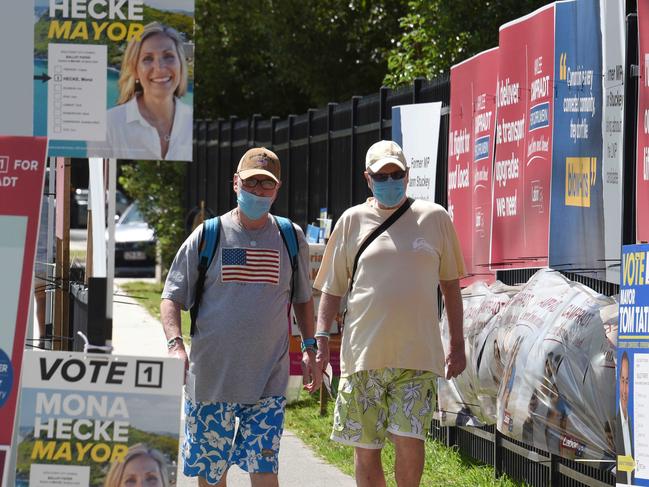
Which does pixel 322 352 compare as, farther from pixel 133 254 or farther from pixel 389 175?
pixel 133 254

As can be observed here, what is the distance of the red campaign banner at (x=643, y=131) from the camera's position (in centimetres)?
582

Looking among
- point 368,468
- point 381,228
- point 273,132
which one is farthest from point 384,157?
point 273,132

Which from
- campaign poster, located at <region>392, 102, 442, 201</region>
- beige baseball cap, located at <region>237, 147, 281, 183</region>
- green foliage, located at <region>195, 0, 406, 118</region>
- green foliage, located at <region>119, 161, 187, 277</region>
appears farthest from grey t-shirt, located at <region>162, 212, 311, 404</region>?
green foliage, located at <region>119, 161, 187, 277</region>

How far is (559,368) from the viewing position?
620 centimetres

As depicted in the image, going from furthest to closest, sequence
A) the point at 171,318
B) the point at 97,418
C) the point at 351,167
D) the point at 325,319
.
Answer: the point at 351,167 → the point at 325,319 → the point at 171,318 → the point at 97,418

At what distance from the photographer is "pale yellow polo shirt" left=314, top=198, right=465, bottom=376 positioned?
624cm

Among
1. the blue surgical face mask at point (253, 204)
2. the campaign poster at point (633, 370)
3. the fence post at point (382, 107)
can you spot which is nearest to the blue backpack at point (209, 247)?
the blue surgical face mask at point (253, 204)

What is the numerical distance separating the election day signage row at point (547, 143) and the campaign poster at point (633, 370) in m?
0.63

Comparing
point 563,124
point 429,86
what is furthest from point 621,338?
point 429,86

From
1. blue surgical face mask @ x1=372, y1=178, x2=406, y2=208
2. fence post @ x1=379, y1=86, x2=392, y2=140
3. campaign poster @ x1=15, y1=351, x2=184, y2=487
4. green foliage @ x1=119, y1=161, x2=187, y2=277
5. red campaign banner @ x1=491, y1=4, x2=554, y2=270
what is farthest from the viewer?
green foliage @ x1=119, y1=161, x2=187, y2=277

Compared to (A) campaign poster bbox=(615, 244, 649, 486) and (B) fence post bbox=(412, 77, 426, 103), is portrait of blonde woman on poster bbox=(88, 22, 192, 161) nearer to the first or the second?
(A) campaign poster bbox=(615, 244, 649, 486)

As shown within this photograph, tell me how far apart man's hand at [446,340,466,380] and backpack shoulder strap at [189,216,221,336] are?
4.34 feet

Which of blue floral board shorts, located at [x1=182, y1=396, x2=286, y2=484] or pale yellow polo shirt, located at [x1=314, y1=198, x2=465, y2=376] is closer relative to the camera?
blue floral board shorts, located at [x1=182, y1=396, x2=286, y2=484]

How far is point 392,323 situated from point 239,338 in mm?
791
